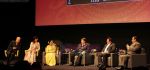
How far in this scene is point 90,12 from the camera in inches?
379

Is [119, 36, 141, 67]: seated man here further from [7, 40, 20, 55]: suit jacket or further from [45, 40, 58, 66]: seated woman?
[7, 40, 20, 55]: suit jacket

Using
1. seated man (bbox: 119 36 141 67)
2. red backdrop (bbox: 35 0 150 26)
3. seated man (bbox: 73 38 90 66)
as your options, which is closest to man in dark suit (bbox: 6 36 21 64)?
red backdrop (bbox: 35 0 150 26)

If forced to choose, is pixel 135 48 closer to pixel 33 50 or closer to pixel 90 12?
pixel 90 12

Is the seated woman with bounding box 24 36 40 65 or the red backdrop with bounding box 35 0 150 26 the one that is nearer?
the red backdrop with bounding box 35 0 150 26

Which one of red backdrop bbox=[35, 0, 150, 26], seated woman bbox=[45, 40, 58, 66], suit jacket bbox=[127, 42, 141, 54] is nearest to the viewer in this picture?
suit jacket bbox=[127, 42, 141, 54]

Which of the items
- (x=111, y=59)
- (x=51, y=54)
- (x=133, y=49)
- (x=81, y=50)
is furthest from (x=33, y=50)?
(x=133, y=49)

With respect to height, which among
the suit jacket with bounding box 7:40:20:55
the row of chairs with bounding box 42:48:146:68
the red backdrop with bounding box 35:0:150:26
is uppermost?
the red backdrop with bounding box 35:0:150:26

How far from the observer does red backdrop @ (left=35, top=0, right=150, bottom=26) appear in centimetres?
878

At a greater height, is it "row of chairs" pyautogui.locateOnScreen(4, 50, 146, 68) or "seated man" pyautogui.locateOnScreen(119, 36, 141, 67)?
"seated man" pyautogui.locateOnScreen(119, 36, 141, 67)

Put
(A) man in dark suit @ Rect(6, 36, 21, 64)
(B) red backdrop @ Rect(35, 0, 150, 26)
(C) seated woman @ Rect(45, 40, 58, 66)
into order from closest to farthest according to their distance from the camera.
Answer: (B) red backdrop @ Rect(35, 0, 150, 26) < (A) man in dark suit @ Rect(6, 36, 21, 64) < (C) seated woman @ Rect(45, 40, 58, 66)

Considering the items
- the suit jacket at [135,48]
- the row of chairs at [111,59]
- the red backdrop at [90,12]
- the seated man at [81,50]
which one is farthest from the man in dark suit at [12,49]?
the suit jacket at [135,48]

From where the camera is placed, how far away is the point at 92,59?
982 centimetres

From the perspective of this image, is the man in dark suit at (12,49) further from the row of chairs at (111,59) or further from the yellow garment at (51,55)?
the yellow garment at (51,55)

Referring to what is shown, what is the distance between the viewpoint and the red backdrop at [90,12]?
8.78 m
